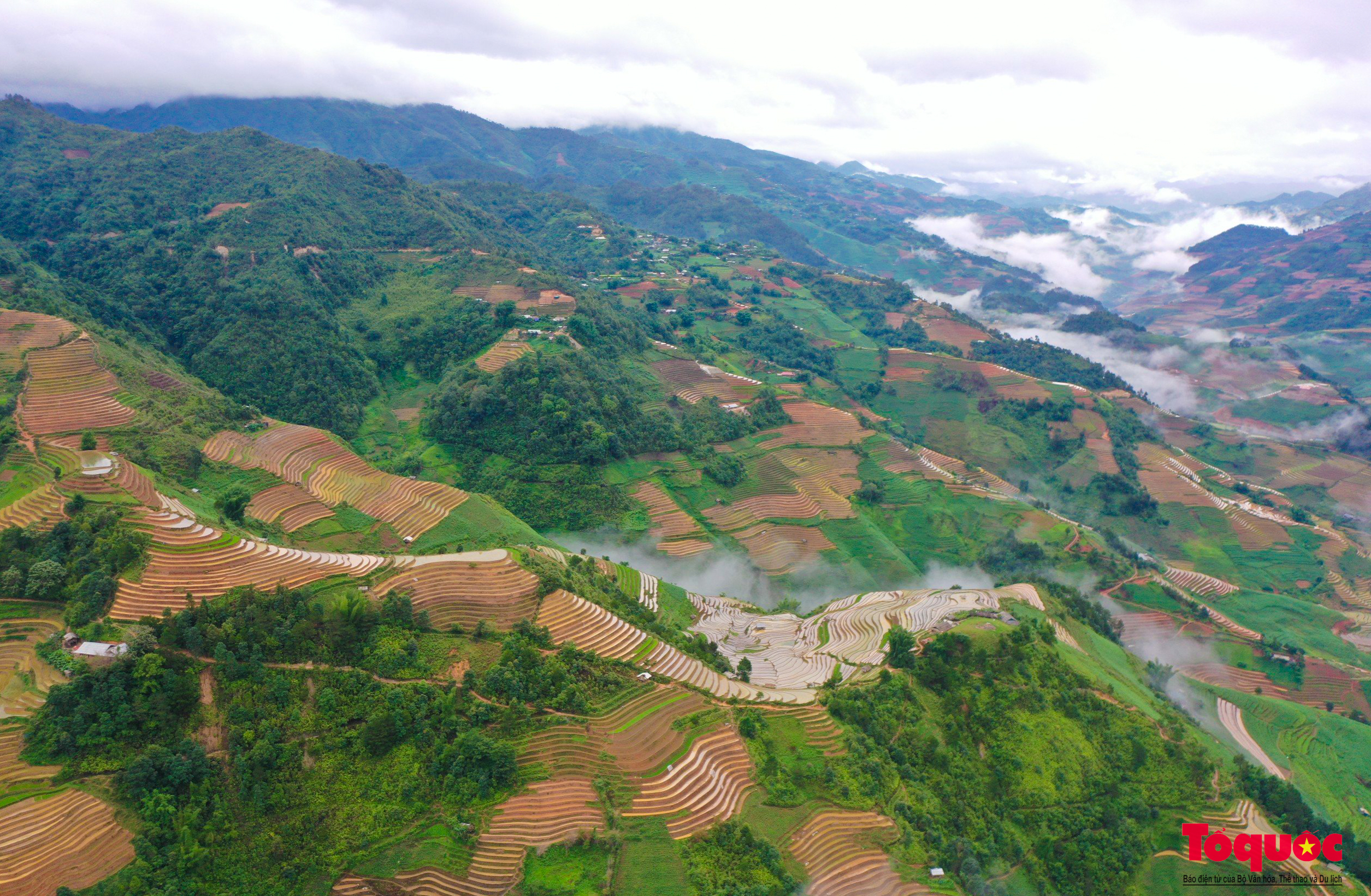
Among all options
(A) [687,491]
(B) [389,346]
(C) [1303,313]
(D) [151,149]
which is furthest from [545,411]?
(C) [1303,313]

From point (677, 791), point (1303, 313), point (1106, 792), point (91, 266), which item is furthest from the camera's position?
point (1303, 313)

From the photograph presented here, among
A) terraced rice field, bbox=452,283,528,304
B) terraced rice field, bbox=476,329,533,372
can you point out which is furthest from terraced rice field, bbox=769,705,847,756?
terraced rice field, bbox=452,283,528,304

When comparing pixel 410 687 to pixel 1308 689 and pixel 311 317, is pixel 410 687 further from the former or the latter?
pixel 1308 689

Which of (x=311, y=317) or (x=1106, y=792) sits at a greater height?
(x=311, y=317)

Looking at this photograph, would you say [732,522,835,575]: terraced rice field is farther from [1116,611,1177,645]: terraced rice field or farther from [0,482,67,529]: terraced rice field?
[0,482,67,529]: terraced rice field

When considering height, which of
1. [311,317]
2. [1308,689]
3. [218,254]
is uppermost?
[218,254]

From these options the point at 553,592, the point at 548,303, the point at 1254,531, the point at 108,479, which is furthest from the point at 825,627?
the point at 1254,531

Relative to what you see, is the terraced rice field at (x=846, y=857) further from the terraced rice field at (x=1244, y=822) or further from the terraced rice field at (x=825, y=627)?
Result: the terraced rice field at (x=1244, y=822)
